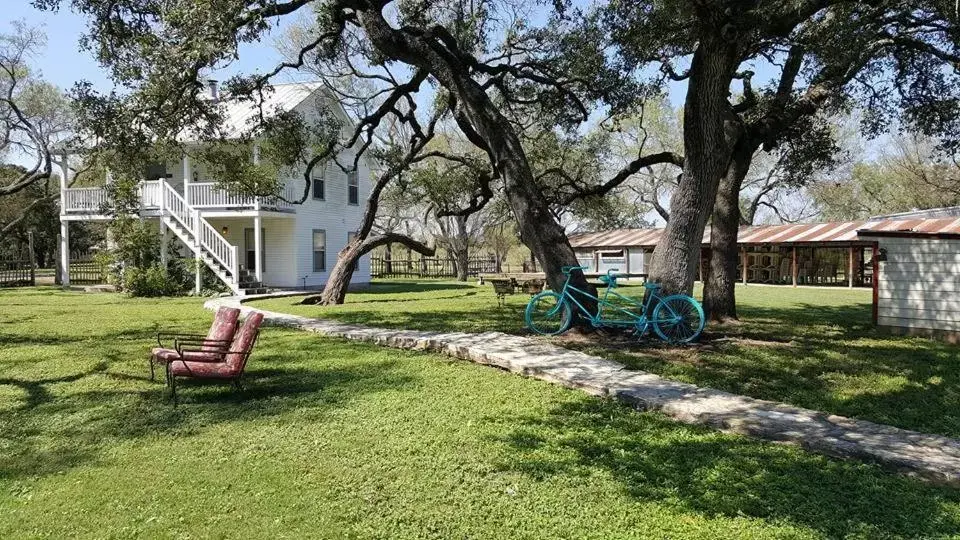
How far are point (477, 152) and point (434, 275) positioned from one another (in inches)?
367

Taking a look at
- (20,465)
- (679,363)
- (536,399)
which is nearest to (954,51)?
(679,363)

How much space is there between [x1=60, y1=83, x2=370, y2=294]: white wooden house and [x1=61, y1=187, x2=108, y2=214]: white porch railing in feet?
0.12

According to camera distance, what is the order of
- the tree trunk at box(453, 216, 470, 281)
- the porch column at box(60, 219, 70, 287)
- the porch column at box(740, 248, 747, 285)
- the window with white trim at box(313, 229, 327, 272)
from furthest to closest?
the tree trunk at box(453, 216, 470, 281) → the porch column at box(740, 248, 747, 285) → the window with white trim at box(313, 229, 327, 272) → the porch column at box(60, 219, 70, 287)

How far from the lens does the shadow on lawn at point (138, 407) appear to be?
4707 millimetres

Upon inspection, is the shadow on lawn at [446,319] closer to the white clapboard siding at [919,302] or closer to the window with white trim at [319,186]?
the white clapboard siding at [919,302]

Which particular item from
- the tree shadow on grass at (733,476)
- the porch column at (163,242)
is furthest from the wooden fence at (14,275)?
the tree shadow on grass at (733,476)

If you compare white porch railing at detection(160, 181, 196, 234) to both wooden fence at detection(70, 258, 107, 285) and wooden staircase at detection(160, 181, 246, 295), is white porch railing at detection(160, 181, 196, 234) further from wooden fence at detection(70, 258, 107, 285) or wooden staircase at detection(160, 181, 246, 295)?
wooden fence at detection(70, 258, 107, 285)

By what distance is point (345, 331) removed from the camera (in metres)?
10.8

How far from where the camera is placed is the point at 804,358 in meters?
8.11

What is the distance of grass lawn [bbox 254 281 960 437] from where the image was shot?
19.6ft

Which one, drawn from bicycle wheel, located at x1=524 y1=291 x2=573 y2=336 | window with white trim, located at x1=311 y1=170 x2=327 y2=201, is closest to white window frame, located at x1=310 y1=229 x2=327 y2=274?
window with white trim, located at x1=311 y1=170 x2=327 y2=201

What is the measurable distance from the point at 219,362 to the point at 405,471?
323cm

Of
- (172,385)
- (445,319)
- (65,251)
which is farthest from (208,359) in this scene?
(65,251)

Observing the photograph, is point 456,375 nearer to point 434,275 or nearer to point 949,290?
point 949,290
